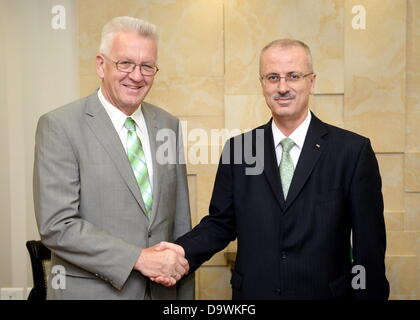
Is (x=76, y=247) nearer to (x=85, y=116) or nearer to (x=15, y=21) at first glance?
(x=85, y=116)

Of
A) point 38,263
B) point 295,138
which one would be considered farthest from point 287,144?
point 38,263

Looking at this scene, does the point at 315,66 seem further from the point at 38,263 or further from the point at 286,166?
the point at 38,263

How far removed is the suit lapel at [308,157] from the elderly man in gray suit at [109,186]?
0.52 metres

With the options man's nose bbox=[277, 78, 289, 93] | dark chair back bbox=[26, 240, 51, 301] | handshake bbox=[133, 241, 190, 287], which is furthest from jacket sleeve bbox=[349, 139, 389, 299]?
dark chair back bbox=[26, 240, 51, 301]

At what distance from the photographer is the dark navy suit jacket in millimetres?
1869

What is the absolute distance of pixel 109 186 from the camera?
192 centimetres

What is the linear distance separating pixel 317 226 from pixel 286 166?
0.26 metres

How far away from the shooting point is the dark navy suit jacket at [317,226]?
1.87 metres

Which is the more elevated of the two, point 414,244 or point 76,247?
point 76,247

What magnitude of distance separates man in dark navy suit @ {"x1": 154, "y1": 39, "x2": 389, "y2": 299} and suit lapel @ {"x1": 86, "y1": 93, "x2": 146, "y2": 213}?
0.40 metres

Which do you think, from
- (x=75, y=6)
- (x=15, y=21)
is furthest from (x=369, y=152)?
(x=15, y=21)

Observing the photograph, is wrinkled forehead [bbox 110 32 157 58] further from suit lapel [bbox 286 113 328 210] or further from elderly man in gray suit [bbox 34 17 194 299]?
suit lapel [bbox 286 113 328 210]
